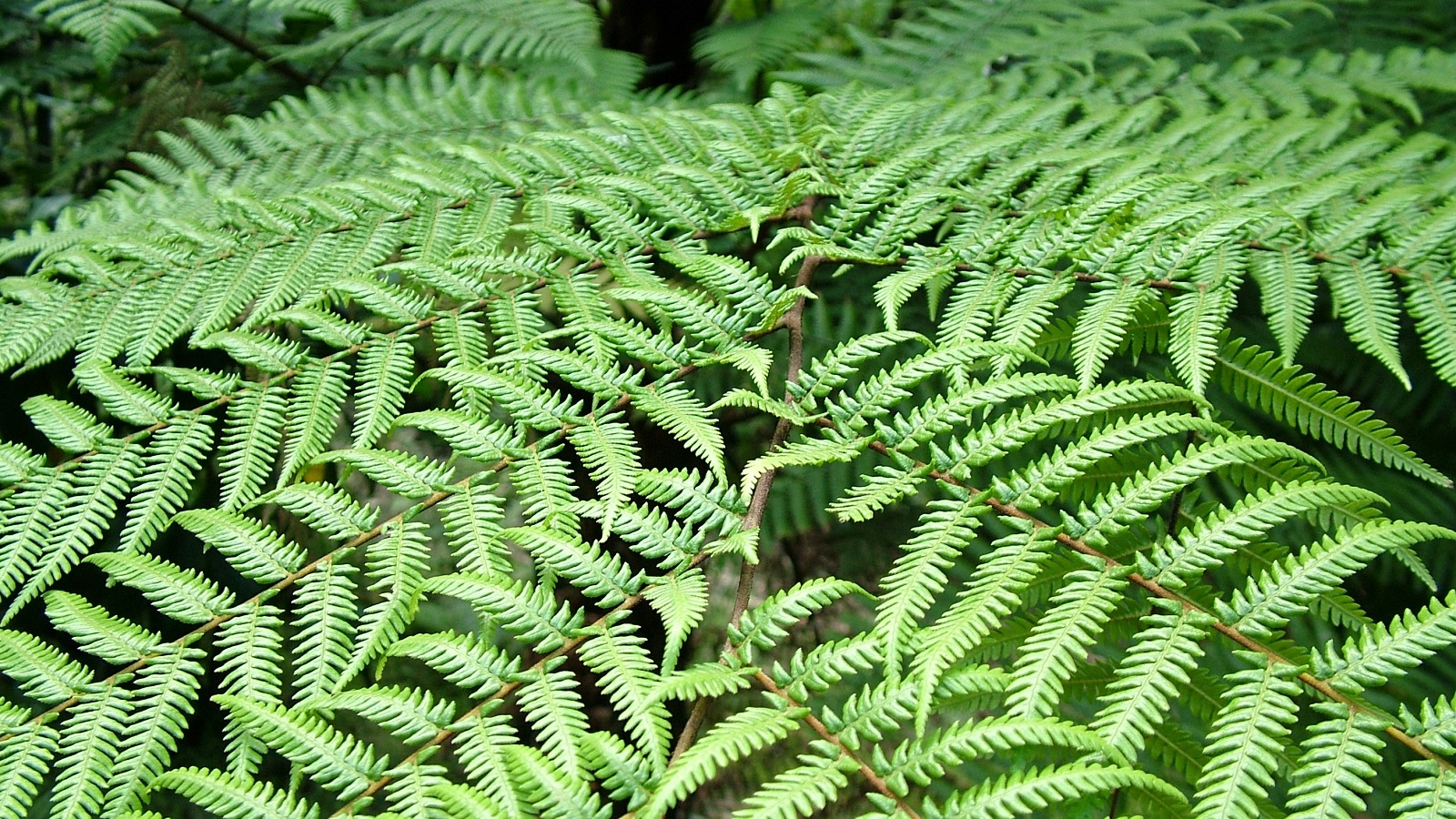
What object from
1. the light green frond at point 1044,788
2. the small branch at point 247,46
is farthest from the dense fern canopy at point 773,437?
the small branch at point 247,46

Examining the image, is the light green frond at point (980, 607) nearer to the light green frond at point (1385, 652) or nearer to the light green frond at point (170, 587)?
the light green frond at point (1385, 652)

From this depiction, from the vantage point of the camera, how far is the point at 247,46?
236 cm

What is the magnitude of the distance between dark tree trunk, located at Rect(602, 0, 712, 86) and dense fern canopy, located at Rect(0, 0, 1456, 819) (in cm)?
44

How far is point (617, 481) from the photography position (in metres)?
0.90

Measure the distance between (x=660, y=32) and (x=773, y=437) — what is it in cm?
160

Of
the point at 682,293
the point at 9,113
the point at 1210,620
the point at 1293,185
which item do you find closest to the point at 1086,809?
the point at 1210,620

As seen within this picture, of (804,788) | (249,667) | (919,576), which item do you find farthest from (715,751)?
(249,667)

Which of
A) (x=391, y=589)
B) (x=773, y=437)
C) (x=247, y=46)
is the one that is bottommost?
(x=773, y=437)

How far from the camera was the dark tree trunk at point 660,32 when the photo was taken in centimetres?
245

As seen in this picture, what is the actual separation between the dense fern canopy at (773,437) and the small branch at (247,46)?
37 centimetres

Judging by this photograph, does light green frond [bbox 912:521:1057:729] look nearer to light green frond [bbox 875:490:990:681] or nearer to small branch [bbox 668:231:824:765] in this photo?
light green frond [bbox 875:490:990:681]

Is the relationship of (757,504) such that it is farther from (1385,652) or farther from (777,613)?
(1385,652)

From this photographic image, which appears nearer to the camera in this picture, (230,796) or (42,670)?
(230,796)

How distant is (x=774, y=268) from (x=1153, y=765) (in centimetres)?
111
